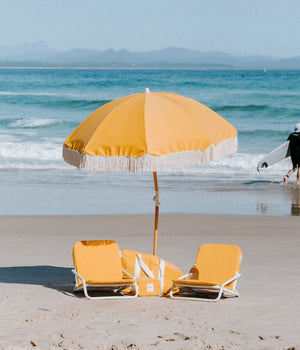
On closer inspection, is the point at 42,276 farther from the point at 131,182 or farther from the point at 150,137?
the point at 131,182

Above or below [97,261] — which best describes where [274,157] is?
below

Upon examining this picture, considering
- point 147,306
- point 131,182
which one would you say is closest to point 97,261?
point 147,306

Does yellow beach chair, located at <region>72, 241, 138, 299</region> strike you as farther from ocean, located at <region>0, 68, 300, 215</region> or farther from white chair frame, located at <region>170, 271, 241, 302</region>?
ocean, located at <region>0, 68, 300, 215</region>

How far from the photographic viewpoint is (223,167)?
18422 mm

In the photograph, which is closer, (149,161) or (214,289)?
(149,161)

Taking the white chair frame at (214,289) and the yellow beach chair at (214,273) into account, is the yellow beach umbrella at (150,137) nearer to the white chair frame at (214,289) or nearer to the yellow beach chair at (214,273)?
the yellow beach chair at (214,273)

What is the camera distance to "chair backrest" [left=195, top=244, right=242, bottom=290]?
6.17m

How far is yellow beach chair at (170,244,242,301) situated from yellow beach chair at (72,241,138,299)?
1.71 feet

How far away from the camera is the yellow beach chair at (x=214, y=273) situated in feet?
19.5

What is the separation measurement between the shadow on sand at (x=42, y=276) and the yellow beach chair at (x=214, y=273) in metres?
1.20

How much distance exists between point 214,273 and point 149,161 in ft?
4.72

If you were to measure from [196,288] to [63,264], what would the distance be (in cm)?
232

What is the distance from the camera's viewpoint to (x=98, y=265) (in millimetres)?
6219

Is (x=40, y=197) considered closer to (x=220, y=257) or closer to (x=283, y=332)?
(x=220, y=257)
